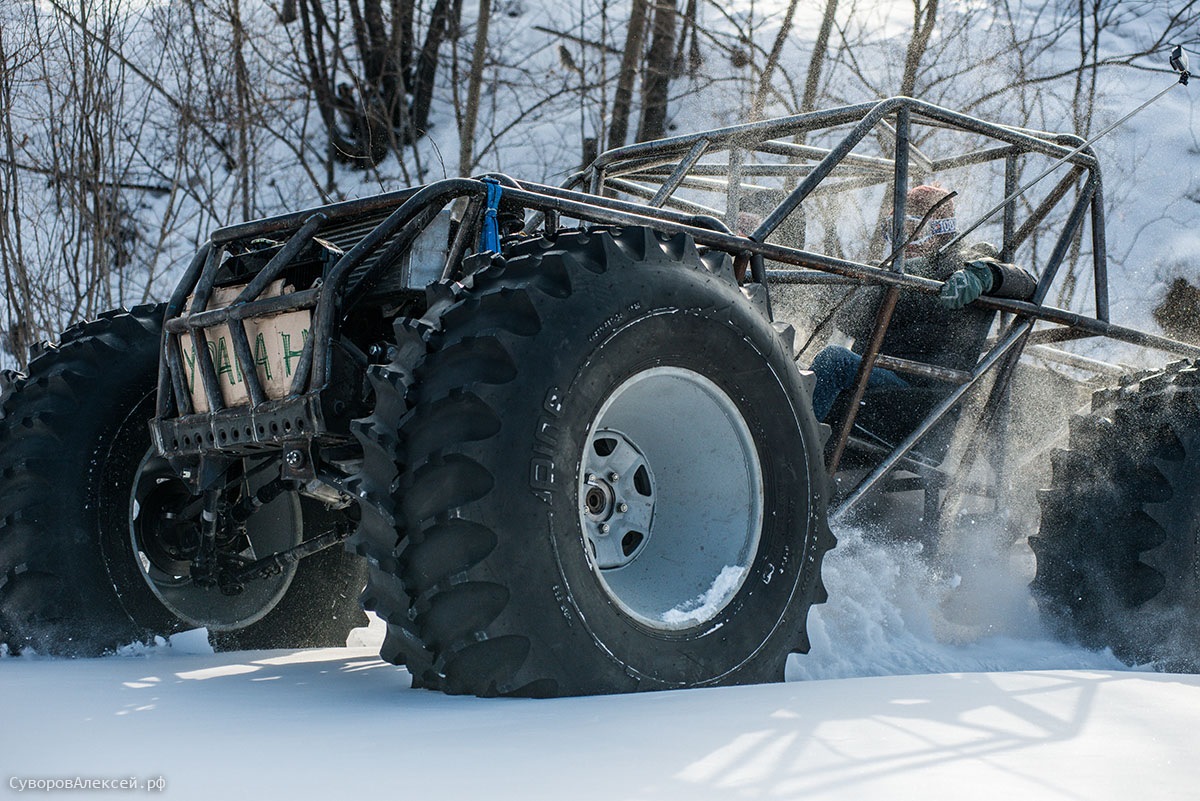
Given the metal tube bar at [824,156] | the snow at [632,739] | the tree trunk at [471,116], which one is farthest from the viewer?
the tree trunk at [471,116]

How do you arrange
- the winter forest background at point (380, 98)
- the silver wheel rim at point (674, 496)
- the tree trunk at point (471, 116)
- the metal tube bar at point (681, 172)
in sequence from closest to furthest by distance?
the silver wheel rim at point (674, 496) < the metal tube bar at point (681, 172) < the winter forest background at point (380, 98) < the tree trunk at point (471, 116)

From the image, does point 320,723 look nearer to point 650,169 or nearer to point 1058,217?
point 650,169

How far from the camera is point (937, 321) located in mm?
4738

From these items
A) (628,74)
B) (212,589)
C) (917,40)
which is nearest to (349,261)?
(212,589)

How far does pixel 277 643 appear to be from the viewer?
4.18 meters

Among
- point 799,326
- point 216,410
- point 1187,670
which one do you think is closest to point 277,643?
point 216,410

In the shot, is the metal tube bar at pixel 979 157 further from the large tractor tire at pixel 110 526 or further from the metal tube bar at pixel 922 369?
the large tractor tire at pixel 110 526

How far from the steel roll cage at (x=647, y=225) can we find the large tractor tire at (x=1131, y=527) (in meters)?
0.42

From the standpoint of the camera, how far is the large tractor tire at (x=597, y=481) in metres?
2.64

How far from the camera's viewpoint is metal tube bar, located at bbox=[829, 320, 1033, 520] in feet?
14.0

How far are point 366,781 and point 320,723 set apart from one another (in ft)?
1.83

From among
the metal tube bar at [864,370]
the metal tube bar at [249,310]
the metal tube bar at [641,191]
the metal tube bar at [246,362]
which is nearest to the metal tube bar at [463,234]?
the metal tube bar at [249,310]

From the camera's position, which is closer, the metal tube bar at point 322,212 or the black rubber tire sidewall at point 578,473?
the black rubber tire sidewall at point 578,473

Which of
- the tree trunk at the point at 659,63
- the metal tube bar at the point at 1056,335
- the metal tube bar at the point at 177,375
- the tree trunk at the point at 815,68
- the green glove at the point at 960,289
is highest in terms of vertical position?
the tree trunk at the point at 659,63
